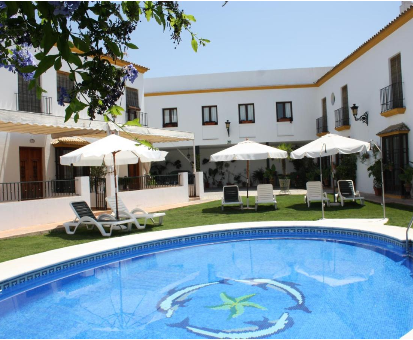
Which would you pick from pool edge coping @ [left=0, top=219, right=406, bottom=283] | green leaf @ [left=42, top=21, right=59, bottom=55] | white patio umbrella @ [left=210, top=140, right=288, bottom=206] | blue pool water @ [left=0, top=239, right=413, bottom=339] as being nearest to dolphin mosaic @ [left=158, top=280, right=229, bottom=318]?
blue pool water @ [left=0, top=239, right=413, bottom=339]

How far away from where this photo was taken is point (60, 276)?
7.22 meters

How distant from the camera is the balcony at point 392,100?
15602mm

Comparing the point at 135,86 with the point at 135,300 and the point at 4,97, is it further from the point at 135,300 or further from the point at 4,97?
the point at 135,300

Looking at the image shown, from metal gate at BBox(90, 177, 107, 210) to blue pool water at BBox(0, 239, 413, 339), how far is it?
7.38 m

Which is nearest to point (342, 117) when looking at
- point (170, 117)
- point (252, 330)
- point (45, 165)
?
point (170, 117)

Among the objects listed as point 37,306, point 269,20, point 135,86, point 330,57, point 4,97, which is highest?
point 330,57

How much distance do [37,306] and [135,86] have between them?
640 inches

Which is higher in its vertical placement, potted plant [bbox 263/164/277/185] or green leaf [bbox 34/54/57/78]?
green leaf [bbox 34/54/57/78]

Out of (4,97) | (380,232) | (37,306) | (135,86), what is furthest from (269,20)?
(135,86)

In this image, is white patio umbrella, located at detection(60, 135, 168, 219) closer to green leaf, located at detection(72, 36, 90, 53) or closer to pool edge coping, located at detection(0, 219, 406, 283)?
pool edge coping, located at detection(0, 219, 406, 283)

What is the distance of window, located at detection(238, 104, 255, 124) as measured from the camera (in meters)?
26.9

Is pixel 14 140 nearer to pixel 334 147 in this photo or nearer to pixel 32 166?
pixel 32 166

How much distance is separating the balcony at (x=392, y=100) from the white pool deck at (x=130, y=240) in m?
6.81

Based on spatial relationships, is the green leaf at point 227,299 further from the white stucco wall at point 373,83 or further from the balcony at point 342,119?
the balcony at point 342,119
